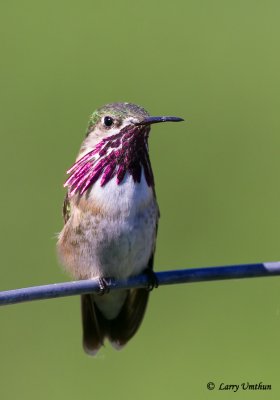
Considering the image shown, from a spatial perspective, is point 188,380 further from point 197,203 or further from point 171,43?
point 171,43

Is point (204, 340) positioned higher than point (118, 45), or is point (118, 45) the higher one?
point (118, 45)

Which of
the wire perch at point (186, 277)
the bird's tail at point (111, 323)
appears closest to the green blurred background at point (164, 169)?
the bird's tail at point (111, 323)

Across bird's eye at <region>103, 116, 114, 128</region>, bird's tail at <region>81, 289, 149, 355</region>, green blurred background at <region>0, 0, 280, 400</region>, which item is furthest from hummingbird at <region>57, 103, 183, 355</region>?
green blurred background at <region>0, 0, 280, 400</region>

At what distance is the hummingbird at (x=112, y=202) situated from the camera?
471 cm

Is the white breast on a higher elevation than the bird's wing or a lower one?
higher

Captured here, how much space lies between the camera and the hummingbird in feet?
15.4

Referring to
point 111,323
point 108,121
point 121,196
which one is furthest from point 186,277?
point 111,323

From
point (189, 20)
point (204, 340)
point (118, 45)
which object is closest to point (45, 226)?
point (204, 340)

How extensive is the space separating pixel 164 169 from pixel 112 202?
2.66 meters

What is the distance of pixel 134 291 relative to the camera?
5.34 meters

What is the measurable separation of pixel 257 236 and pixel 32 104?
2244mm

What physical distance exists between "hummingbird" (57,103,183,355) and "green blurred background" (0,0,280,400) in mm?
867

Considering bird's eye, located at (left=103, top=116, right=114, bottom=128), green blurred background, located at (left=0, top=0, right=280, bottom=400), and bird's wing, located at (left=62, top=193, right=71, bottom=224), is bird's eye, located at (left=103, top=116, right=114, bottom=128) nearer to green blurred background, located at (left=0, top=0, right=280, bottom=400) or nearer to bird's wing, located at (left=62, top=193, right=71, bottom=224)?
bird's wing, located at (left=62, top=193, right=71, bottom=224)

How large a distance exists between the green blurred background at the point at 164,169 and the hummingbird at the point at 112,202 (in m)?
0.87
